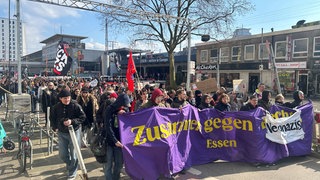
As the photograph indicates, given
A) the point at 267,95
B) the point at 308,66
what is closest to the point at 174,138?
the point at 267,95

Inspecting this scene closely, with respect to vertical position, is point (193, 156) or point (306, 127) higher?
point (306, 127)

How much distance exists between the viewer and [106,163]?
14.2ft

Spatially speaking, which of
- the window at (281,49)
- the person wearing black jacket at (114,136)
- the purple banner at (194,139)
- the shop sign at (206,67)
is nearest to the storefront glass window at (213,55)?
the shop sign at (206,67)

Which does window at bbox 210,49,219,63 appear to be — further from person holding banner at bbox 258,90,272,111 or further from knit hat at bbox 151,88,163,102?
knit hat at bbox 151,88,163,102

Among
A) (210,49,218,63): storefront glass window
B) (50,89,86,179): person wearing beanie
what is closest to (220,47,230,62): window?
(210,49,218,63): storefront glass window

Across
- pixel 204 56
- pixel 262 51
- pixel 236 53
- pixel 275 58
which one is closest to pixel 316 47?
pixel 275 58

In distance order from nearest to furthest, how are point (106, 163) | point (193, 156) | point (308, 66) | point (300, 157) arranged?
point (106, 163) → point (193, 156) → point (300, 157) → point (308, 66)

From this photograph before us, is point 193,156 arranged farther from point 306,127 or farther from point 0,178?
point 0,178

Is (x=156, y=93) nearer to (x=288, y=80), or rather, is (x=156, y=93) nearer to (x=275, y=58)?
(x=288, y=80)

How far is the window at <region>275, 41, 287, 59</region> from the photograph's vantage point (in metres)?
28.8

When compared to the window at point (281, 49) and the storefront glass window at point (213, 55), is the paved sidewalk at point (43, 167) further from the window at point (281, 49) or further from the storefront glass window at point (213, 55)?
the storefront glass window at point (213, 55)

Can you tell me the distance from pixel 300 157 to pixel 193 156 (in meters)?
2.75

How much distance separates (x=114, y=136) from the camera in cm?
417

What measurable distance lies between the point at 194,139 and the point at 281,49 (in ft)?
89.7
